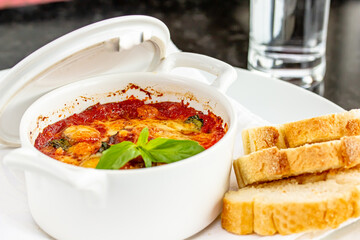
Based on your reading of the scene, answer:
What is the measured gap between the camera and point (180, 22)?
195 inches

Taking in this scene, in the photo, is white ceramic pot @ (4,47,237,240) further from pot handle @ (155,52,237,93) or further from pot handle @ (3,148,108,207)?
pot handle @ (155,52,237,93)

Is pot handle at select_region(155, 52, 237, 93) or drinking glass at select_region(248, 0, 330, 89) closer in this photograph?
pot handle at select_region(155, 52, 237, 93)

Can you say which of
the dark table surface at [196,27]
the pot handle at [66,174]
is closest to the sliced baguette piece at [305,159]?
the pot handle at [66,174]

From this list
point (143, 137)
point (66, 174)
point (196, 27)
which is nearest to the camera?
point (66, 174)

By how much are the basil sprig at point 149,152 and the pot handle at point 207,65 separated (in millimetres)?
559

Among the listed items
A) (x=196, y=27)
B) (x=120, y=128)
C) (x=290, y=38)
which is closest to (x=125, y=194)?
(x=120, y=128)

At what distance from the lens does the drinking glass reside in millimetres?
3738

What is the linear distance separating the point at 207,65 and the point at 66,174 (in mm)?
1074

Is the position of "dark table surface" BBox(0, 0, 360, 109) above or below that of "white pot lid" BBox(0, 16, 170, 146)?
below

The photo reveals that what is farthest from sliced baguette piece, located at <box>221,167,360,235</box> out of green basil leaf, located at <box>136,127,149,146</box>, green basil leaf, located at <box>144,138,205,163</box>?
green basil leaf, located at <box>136,127,149,146</box>

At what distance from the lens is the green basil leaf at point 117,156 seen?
2.07m

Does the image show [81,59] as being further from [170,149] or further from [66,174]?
[66,174]

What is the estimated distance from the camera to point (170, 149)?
215 cm

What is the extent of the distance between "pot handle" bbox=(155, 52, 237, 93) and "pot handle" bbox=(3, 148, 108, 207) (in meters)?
0.88
